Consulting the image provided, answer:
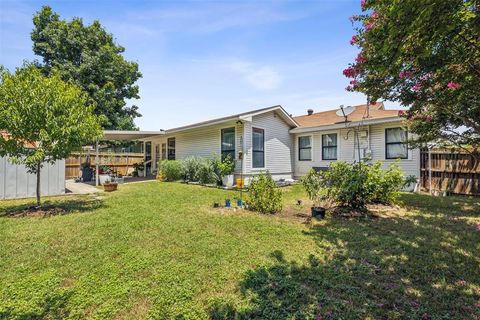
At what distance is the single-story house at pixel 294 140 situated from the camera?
1065cm

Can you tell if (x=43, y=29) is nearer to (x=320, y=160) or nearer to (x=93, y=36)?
(x=93, y=36)

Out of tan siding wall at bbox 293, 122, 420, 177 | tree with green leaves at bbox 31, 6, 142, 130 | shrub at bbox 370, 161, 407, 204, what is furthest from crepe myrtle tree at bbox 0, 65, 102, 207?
tree with green leaves at bbox 31, 6, 142, 130

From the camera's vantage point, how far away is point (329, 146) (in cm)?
1262

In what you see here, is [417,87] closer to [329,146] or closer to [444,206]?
[444,206]

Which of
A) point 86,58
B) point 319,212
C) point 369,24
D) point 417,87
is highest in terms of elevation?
point 86,58

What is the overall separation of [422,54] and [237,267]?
3.38 m

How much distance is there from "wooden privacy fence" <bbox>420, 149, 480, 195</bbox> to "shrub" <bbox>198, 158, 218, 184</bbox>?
9110 mm

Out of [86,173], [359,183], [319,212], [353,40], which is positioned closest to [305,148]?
[359,183]

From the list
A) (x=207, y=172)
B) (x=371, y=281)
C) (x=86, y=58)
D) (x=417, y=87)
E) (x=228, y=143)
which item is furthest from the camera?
(x=86, y=58)

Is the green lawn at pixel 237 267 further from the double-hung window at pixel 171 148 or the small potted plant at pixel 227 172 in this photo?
the double-hung window at pixel 171 148

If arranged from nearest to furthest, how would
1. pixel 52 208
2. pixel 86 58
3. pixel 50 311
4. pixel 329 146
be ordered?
pixel 50 311
pixel 52 208
pixel 329 146
pixel 86 58

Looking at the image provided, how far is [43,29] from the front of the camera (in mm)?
18000

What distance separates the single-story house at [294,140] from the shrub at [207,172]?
89cm

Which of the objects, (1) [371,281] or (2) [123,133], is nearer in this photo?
(1) [371,281]
